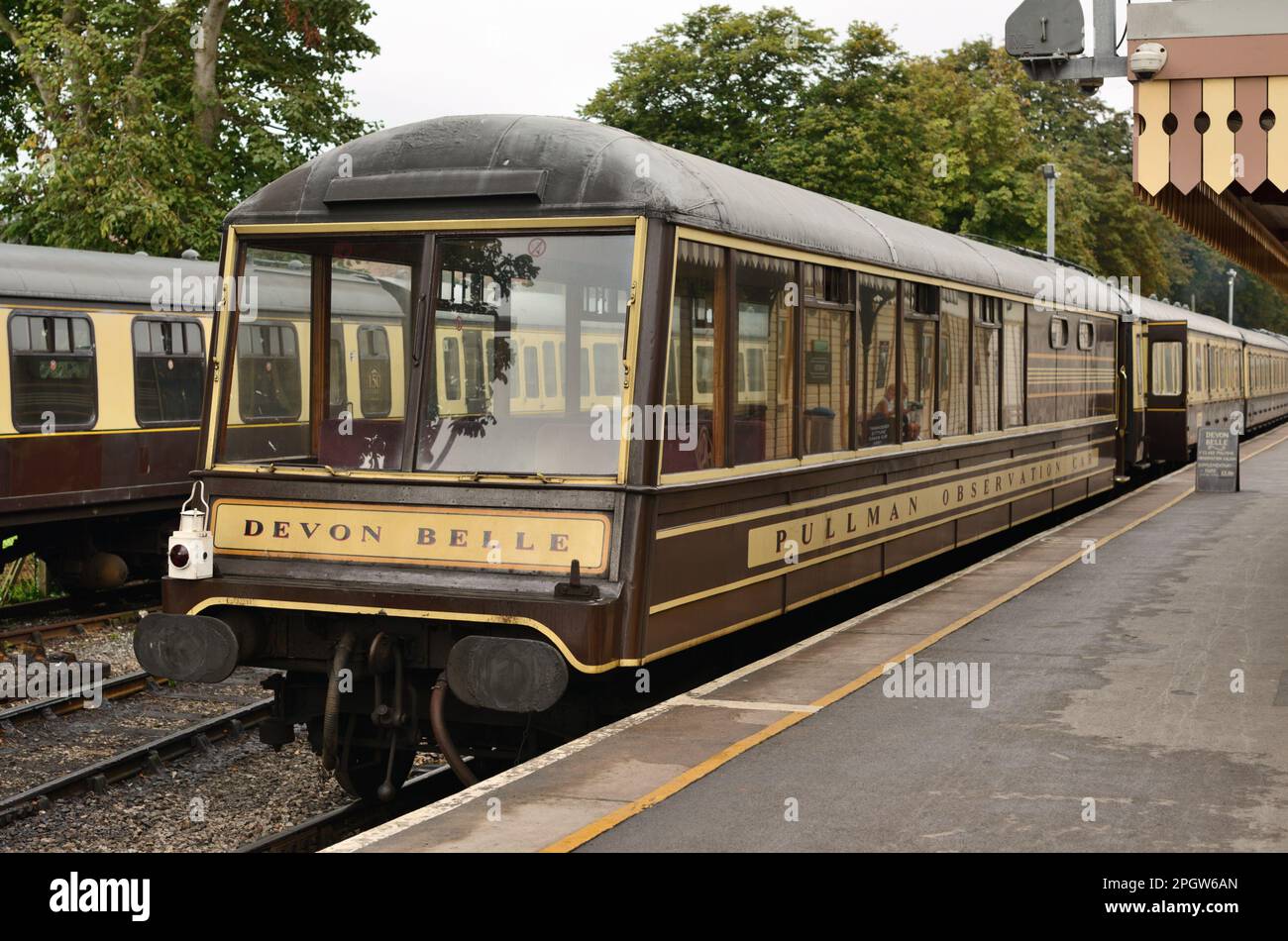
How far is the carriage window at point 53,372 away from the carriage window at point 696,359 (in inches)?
323

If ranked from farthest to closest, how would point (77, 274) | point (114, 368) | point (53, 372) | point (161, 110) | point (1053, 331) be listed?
1. point (161, 110)
2. point (1053, 331)
3. point (114, 368)
4. point (77, 274)
5. point (53, 372)

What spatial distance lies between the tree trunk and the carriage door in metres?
15.8

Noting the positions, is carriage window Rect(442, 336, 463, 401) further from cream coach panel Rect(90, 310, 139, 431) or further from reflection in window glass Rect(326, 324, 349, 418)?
cream coach panel Rect(90, 310, 139, 431)

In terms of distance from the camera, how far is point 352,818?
821 cm

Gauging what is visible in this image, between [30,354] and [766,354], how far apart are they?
8.05 meters

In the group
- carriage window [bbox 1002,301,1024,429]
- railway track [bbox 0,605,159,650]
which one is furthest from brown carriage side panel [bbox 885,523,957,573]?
railway track [bbox 0,605,159,650]

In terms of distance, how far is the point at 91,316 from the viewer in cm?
1495

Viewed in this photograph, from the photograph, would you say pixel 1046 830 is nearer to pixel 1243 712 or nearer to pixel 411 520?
pixel 1243 712

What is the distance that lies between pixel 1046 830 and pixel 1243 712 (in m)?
2.55

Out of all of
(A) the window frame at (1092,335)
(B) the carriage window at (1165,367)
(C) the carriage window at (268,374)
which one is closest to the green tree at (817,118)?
(B) the carriage window at (1165,367)

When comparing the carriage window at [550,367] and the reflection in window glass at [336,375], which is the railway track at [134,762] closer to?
the reflection in window glass at [336,375]

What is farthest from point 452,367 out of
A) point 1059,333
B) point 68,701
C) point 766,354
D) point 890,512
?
point 1059,333

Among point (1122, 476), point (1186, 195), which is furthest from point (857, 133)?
point (1186, 195)

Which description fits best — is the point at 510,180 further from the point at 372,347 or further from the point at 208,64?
the point at 208,64
